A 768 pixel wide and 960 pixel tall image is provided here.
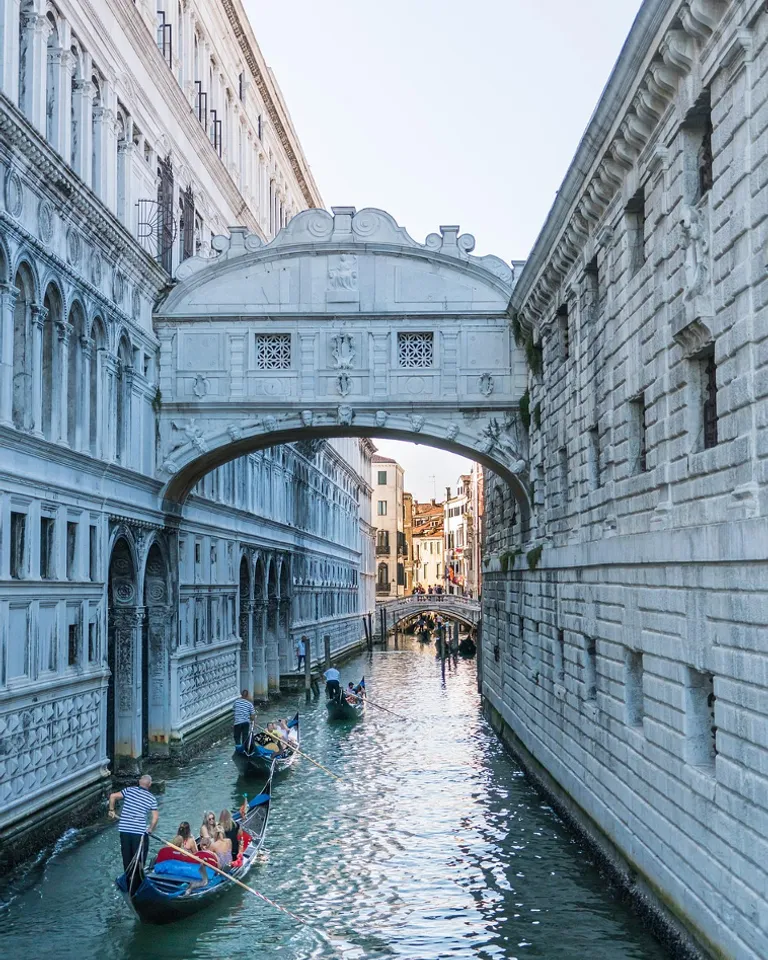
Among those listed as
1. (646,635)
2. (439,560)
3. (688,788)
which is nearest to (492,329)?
(646,635)

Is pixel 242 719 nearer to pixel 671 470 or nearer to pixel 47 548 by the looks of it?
pixel 47 548

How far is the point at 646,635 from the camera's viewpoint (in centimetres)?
1186

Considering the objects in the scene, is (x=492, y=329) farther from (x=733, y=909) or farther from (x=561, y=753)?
(x=733, y=909)

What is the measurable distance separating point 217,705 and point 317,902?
12.8 meters

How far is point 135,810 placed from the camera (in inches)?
484

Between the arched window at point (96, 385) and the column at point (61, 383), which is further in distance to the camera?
the arched window at point (96, 385)

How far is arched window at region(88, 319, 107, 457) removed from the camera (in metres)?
17.3

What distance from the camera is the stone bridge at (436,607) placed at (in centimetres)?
5934

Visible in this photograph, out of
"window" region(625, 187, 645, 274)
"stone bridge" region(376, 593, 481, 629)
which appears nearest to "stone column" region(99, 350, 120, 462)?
"window" region(625, 187, 645, 274)

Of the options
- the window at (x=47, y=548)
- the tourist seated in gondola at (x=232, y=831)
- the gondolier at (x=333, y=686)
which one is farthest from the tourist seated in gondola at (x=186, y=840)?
the gondolier at (x=333, y=686)

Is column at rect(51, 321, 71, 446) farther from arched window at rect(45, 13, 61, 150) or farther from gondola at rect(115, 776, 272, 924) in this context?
gondola at rect(115, 776, 272, 924)

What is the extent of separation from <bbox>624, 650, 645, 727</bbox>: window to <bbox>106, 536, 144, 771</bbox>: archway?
903 cm

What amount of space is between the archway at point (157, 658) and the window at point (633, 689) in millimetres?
10578

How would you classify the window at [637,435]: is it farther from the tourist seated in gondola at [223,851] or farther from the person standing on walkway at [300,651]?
the person standing on walkway at [300,651]
